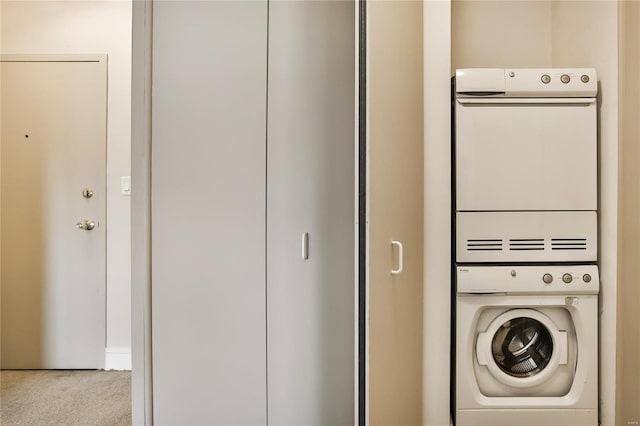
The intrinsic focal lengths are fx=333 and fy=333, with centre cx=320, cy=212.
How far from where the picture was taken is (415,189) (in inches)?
52.8

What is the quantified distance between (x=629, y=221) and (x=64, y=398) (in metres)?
2.90

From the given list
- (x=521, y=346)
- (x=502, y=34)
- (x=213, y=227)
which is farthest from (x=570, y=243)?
(x=213, y=227)

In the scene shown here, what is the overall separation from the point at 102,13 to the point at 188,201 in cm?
167

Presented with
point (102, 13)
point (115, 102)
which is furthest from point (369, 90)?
point (102, 13)

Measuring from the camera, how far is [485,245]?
1416 mm

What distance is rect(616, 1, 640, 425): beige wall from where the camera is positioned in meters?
1.29

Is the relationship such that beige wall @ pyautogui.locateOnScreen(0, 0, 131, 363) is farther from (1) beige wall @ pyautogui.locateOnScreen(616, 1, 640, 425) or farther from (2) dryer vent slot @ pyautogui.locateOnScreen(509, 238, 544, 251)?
(1) beige wall @ pyautogui.locateOnScreen(616, 1, 640, 425)

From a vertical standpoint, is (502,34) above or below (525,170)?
above

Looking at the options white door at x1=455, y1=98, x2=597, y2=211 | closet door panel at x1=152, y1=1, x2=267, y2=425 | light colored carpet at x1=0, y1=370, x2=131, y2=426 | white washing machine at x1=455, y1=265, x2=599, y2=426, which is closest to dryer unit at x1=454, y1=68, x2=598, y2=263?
white door at x1=455, y1=98, x2=597, y2=211

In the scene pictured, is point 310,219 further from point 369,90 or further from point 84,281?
point 84,281

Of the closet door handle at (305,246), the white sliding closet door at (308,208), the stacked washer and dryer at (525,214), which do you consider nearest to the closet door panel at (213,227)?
the white sliding closet door at (308,208)

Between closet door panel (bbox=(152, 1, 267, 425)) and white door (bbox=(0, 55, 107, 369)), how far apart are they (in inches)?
41.3

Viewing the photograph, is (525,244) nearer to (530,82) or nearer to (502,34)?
(530,82)

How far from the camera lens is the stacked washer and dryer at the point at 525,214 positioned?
139cm
